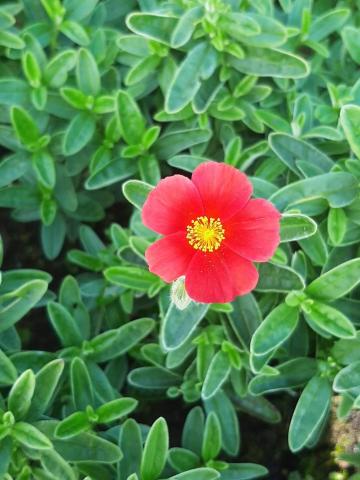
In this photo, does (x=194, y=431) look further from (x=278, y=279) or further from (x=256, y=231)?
(x=256, y=231)

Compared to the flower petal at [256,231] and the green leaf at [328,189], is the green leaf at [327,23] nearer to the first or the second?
the green leaf at [328,189]

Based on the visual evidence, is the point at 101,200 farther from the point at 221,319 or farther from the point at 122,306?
the point at 221,319

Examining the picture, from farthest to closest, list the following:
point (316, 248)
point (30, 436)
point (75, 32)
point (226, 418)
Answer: point (75, 32) → point (226, 418) → point (316, 248) → point (30, 436)

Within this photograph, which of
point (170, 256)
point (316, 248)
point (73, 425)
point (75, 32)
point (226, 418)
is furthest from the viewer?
point (75, 32)

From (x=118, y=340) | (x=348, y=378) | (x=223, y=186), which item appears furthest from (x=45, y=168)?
(x=348, y=378)

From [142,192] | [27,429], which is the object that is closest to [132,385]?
[27,429]

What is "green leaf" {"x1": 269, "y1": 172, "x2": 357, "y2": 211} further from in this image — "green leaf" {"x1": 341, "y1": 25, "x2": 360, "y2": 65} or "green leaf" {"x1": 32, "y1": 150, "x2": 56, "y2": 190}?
"green leaf" {"x1": 32, "y1": 150, "x2": 56, "y2": 190}
